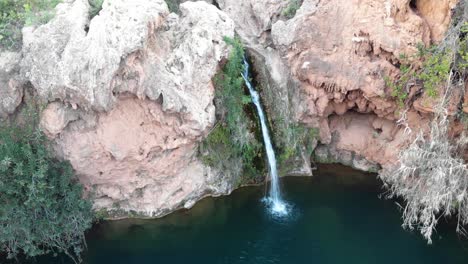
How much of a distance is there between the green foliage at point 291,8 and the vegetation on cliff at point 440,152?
3.82 meters

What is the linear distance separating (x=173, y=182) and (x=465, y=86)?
8268 millimetres

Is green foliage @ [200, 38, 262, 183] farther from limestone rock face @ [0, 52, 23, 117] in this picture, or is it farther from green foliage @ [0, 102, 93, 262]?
limestone rock face @ [0, 52, 23, 117]

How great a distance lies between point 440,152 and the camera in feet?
38.4

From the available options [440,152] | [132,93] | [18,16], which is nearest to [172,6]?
[132,93]

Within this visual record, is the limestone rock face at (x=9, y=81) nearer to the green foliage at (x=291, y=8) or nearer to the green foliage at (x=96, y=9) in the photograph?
the green foliage at (x=96, y=9)

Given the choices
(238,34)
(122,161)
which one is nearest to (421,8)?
(238,34)

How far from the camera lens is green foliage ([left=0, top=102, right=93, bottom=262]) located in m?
10.6

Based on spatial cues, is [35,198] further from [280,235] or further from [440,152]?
[440,152]

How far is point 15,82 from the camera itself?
10961mm

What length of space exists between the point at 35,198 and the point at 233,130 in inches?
219

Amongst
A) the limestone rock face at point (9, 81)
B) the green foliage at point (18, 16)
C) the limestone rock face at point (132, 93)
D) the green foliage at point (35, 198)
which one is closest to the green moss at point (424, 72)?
the limestone rock face at point (132, 93)

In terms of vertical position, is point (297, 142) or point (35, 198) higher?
point (297, 142)

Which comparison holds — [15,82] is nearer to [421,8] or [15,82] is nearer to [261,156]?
[261,156]

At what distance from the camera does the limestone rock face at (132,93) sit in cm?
1057
